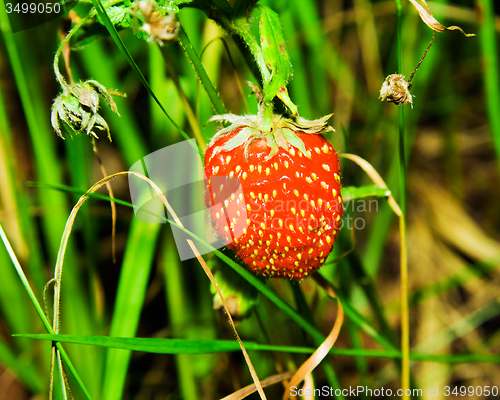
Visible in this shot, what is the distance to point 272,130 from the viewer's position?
581mm

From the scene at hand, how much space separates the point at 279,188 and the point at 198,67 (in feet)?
0.68

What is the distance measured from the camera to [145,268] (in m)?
0.81

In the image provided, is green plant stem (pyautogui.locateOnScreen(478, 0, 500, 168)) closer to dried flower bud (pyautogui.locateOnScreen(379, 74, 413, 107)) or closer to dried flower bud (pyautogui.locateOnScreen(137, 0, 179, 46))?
dried flower bud (pyautogui.locateOnScreen(379, 74, 413, 107))

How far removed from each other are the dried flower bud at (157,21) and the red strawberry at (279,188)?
0.14m

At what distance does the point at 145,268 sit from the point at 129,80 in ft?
2.37

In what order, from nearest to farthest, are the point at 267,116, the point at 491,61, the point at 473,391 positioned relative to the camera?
the point at 267,116 → the point at 491,61 → the point at 473,391

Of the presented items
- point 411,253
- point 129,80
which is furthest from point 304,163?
point 411,253

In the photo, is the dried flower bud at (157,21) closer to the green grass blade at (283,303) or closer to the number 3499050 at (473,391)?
the green grass blade at (283,303)

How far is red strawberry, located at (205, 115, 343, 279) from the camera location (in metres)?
0.56

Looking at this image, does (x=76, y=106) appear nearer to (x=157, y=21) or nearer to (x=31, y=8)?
(x=157, y=21)

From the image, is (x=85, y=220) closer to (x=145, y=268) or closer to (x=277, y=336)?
(x=145, y=268)

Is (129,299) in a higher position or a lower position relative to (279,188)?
lower

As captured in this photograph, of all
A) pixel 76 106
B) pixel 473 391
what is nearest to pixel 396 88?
pixel 76 106

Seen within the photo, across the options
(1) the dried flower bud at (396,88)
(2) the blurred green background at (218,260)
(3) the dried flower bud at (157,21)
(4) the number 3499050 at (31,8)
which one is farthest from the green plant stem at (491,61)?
(4) the number 3499050 at (31,8)
